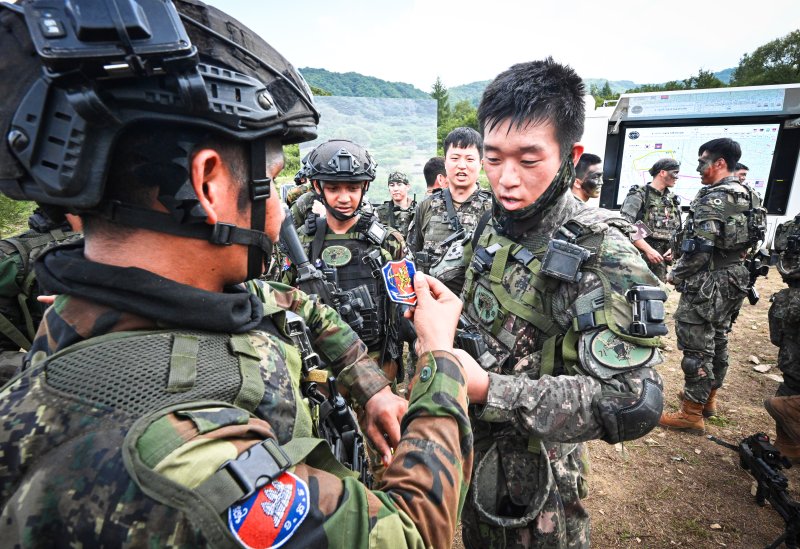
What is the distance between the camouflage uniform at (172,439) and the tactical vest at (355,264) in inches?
119

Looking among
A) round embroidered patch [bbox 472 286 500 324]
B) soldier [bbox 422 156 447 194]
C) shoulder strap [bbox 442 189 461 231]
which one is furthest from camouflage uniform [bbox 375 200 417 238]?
round embroidered patch [bbox 472 286 500 324]

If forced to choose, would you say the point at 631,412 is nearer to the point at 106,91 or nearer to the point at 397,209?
the point at 106,91

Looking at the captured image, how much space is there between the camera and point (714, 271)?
5.50 metres

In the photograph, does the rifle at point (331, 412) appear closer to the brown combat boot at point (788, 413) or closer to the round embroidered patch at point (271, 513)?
the round embroidered patch at point (271, 513)

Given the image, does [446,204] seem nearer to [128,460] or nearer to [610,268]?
[610,268]

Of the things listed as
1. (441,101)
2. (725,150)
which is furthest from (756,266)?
(441,101)

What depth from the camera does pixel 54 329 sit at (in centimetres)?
98

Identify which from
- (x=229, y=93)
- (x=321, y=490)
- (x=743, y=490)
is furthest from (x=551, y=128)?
(x=743, y=490)

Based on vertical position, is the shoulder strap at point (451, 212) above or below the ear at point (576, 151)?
below

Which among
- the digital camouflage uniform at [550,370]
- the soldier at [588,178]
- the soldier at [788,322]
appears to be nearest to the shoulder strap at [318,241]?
the digital camouflage uniform at [550,370]

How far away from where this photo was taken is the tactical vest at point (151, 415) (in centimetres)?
72

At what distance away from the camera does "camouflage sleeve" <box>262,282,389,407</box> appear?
1904 millimetres

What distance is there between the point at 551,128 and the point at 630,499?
3.82 m

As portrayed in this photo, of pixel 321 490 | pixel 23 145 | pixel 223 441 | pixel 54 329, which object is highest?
pixel 23 145
